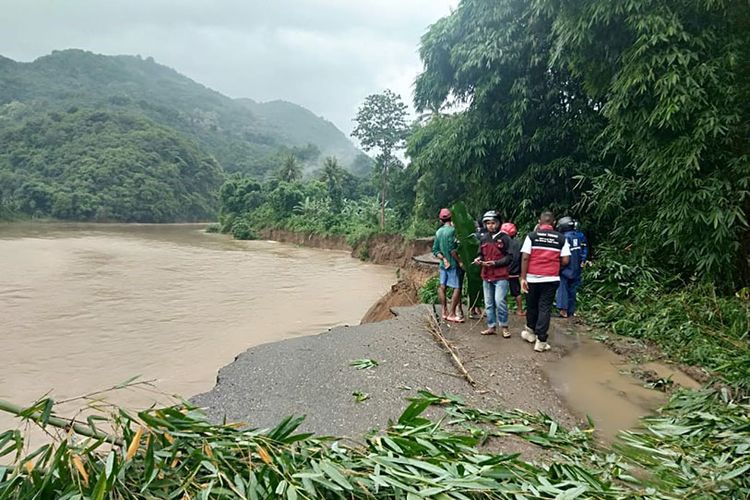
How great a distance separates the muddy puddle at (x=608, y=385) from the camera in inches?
149

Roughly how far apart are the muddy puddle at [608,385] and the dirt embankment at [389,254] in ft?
13.3

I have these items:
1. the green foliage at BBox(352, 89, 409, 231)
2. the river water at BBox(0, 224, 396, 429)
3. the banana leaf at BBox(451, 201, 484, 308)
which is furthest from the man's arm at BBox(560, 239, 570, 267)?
the green foliage at BBox(352, 89, 409, 231)

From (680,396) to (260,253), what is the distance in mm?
26760

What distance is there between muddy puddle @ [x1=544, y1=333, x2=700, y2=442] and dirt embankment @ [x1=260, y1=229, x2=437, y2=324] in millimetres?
4043

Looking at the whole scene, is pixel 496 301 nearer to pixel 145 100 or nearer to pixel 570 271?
pixel 570 271

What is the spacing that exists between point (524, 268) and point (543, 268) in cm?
23

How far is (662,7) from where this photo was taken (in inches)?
237

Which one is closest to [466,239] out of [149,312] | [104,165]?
[149,312]

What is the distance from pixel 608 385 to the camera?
450cm

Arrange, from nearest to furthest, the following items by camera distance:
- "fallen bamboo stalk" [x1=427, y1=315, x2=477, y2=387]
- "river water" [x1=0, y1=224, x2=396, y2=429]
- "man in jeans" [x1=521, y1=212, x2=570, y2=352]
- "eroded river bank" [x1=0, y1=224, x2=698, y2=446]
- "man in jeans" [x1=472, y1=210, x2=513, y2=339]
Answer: "eroded river bank" [x1=0, y1=224, x2=698, y2=446] < "fallen bamboo stalk" [x1=427, y1=315, x2=477, y2=387] < "man in jeans" [x1=521, y1=212, x2=570, y2=352] < "man in jeans" [x1=472, y1=210, x2=513, y2=339] < "river water" [x1=0, y1=224, x2=396, y2=429]

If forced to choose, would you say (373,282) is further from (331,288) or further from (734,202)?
(734,202)

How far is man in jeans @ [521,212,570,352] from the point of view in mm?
5418

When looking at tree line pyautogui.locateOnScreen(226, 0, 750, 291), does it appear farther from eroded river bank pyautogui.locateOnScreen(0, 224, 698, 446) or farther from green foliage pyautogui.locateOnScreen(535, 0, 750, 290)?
eroded river bank pyautogui.locateOnScreen(0, 224, 698, 446)

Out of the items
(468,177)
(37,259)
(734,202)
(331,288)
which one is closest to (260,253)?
(37,259)
